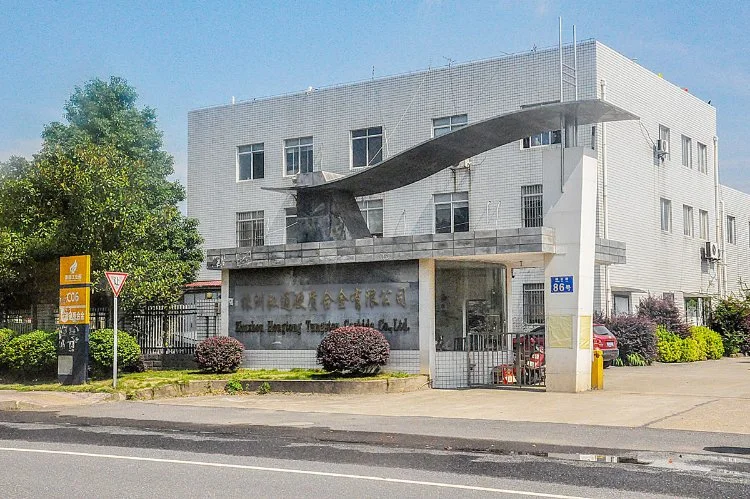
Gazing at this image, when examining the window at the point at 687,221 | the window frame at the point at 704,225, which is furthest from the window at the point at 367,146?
the window frame at the point at 704,225

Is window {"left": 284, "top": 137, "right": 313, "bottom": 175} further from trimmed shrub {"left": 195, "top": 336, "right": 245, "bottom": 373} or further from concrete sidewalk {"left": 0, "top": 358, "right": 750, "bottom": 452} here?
concrete sidewalk {"left": 0, "top": 358, "right": 750, "bottom": 452}

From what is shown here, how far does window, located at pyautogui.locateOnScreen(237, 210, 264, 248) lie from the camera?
3934 cm

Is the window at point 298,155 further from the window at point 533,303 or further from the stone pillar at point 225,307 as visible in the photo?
the stone pillar at point 225,307

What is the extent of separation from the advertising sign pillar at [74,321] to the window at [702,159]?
2757cm

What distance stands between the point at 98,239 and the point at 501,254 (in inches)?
432

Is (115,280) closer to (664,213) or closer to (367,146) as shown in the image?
(367,146)

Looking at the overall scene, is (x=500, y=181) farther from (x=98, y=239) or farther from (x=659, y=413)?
(x=659, y=413)

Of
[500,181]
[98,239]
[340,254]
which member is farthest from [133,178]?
[500,181]

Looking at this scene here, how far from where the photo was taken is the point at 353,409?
59.0 feet

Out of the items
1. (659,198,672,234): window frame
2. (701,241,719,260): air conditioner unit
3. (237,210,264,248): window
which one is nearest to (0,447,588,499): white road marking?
(237,210,264,248): window

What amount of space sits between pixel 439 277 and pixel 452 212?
12.5 m

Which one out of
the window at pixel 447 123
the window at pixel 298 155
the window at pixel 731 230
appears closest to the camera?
the window at pixel 447 123

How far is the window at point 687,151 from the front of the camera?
127ft

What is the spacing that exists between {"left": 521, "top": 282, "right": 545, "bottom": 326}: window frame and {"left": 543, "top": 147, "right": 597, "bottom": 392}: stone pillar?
12.0m
